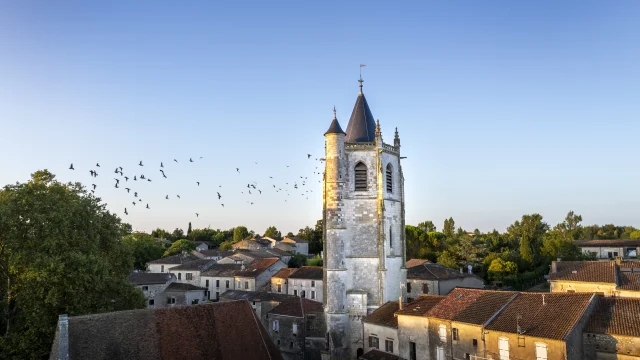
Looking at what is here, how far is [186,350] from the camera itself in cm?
1983

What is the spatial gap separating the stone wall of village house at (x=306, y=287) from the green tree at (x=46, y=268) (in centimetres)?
2516

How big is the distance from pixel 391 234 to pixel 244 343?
13776 millimetres

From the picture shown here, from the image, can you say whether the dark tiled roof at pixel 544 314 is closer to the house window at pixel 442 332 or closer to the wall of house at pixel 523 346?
the wall of house at pixel 523 346

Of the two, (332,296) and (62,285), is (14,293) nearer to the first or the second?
(62,285)

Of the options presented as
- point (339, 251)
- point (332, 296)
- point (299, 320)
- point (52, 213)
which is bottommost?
point (299, 320)

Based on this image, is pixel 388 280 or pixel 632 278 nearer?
pixel 388 280

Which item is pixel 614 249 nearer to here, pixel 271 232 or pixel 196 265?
pixel 196 265

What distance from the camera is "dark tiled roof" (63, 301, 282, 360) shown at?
18.0m

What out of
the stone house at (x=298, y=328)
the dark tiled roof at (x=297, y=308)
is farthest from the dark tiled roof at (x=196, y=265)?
the dark tiled roof at (x=297, y=308)

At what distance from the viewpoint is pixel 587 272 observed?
128 ft

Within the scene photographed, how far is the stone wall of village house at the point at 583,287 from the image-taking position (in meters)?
36.1

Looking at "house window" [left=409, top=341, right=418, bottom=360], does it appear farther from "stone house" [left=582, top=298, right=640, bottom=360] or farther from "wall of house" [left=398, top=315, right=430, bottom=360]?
"stone house" [left=582, top=298, right=640, bottom=360]

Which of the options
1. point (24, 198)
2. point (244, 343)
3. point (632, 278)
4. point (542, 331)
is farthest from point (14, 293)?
point (632, 278)

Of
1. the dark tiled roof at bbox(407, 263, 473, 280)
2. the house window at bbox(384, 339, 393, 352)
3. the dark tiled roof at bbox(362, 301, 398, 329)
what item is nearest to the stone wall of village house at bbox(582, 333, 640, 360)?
the dark tiled roof at bbox(362, 301, 398, 329)
